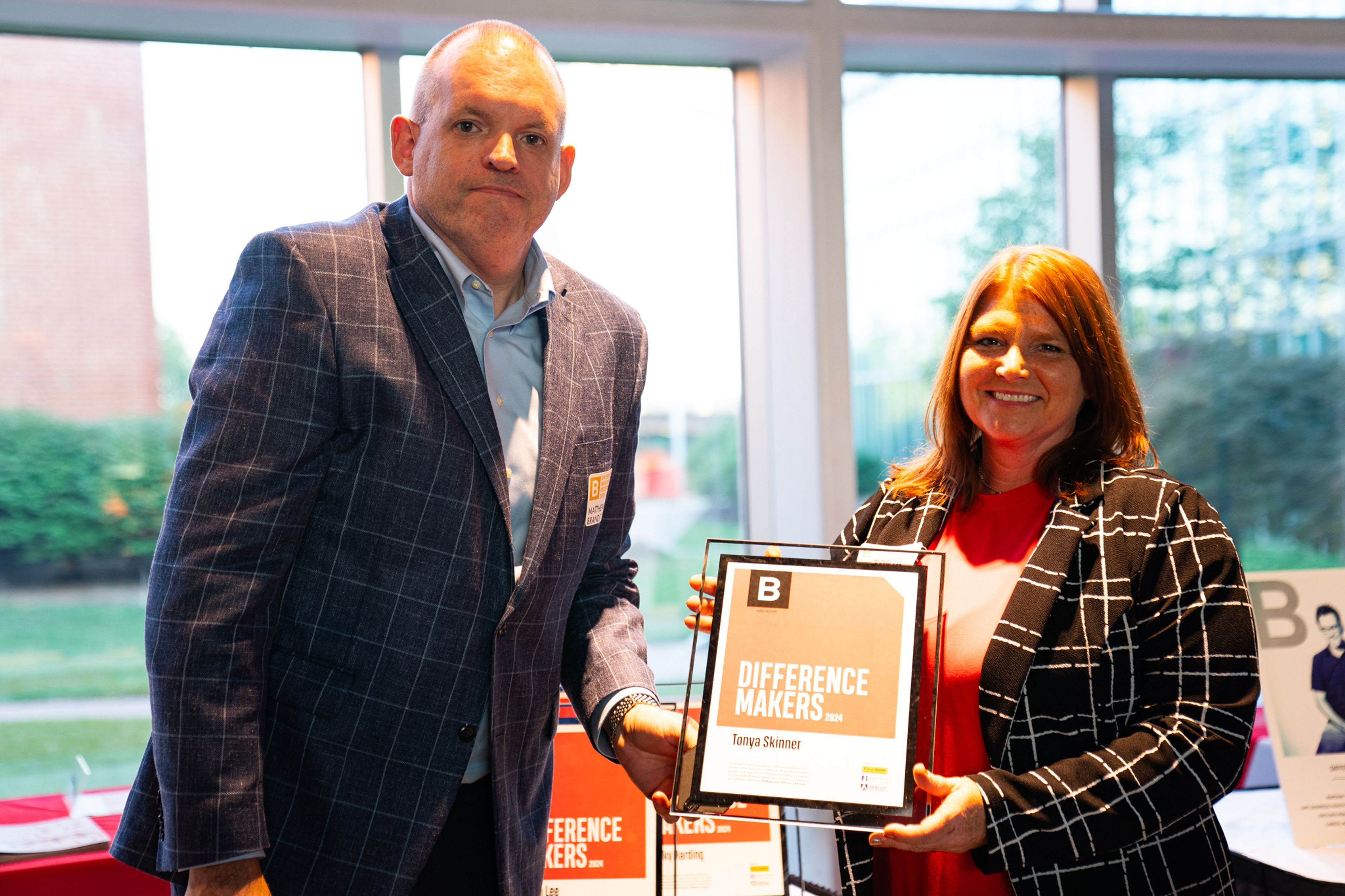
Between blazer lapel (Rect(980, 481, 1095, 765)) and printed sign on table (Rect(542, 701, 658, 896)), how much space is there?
3.62 feet

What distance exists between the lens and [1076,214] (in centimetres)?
370

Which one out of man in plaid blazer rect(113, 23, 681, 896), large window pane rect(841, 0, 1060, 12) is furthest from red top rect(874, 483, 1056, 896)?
large window pane rect(841, 0, 1060, 12)

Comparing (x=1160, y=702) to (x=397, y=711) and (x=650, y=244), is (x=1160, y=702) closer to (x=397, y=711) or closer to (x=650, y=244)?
(x=397, y=711)

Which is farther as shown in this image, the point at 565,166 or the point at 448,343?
the point at 565,166

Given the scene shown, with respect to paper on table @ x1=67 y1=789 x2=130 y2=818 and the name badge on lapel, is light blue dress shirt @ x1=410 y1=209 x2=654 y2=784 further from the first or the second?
paper on table @ x1=67 y1=789 x2=130 y2=818

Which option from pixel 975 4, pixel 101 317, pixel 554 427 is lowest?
pixel 554 427

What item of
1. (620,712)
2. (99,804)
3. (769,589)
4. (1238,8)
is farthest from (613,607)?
(1238,8)

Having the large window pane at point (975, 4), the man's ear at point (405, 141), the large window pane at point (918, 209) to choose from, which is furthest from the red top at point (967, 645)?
the large window pane at point (975, 4)

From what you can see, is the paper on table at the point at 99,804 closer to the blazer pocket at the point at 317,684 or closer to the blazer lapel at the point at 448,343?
the blazer pocket at the point at 317,684

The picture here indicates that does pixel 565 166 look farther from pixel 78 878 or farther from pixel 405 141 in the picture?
pixel 78 878

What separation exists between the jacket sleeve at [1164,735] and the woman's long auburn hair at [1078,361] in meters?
0.20

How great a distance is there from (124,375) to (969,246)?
279cm

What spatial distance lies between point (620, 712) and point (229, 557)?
75 cm

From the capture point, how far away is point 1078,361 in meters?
1.93
